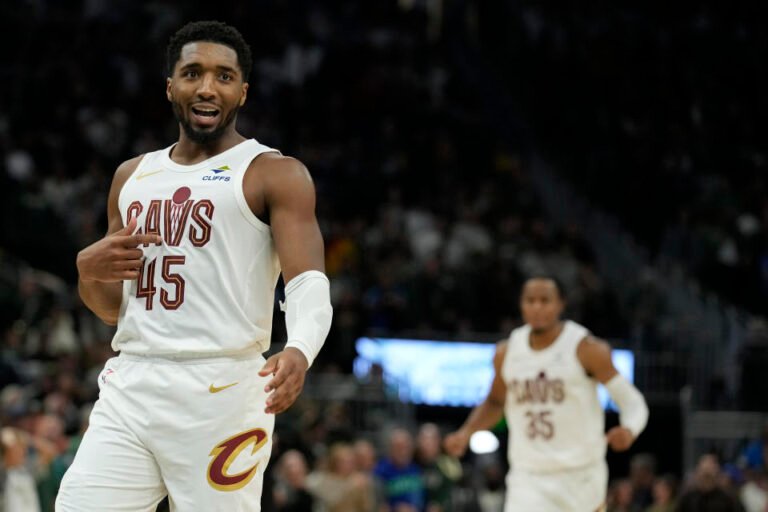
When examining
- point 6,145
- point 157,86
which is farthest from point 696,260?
point 6,145

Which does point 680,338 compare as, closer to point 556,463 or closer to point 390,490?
point 390,490

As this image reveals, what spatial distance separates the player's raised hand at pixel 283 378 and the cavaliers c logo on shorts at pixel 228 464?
1.26ft

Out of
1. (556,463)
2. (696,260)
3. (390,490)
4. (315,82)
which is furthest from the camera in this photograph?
(315,82)

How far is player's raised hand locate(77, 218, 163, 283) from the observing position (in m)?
4.68

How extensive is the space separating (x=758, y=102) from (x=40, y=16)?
11.4 metres

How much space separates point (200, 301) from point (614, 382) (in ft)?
13.4

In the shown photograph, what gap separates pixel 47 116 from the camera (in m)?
18.2

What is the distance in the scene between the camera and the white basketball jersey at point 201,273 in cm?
466

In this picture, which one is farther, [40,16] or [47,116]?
[40,16]

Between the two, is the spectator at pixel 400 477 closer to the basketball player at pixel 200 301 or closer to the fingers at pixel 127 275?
the basketball player at pixel 200 301

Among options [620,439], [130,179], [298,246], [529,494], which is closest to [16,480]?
[529,494]

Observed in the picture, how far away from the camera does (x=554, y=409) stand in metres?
8.23

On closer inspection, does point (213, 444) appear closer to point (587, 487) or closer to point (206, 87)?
point (206, 87)

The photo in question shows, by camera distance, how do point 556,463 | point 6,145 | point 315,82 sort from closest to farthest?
point 556,463, point 6,145, point 315,82
